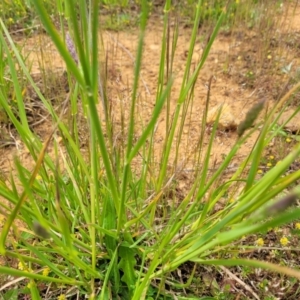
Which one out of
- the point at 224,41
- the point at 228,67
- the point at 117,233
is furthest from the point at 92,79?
the point at 224,41

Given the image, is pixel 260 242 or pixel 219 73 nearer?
pixel 260 242

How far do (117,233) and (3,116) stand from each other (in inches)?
31.9

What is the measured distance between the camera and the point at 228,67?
1876mm

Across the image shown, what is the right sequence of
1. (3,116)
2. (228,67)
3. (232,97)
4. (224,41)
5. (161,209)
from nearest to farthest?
(161,209) → (3,116) → (232,97) → (228,67) → (224,41)

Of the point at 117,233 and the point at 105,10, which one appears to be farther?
the point at 105,10

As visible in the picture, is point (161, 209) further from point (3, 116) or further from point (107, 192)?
point (3, 116)

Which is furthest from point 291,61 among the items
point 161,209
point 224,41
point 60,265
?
point 60,265

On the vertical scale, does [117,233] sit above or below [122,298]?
above

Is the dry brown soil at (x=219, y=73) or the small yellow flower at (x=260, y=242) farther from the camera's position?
the dry brown soil at (x=219, y=73)

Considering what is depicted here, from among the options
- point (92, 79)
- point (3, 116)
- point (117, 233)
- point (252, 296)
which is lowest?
point (252, 296)

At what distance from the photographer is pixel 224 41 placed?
2092 millimetres

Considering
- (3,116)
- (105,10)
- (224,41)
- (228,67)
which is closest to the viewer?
(3,116)

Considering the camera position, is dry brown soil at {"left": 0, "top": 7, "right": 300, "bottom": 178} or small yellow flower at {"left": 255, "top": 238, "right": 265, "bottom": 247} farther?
dry brown soil at {"left": 0, "top": 7, "right": 300, "bottom": 178}

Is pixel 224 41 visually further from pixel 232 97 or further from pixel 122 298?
pixel 122 298
